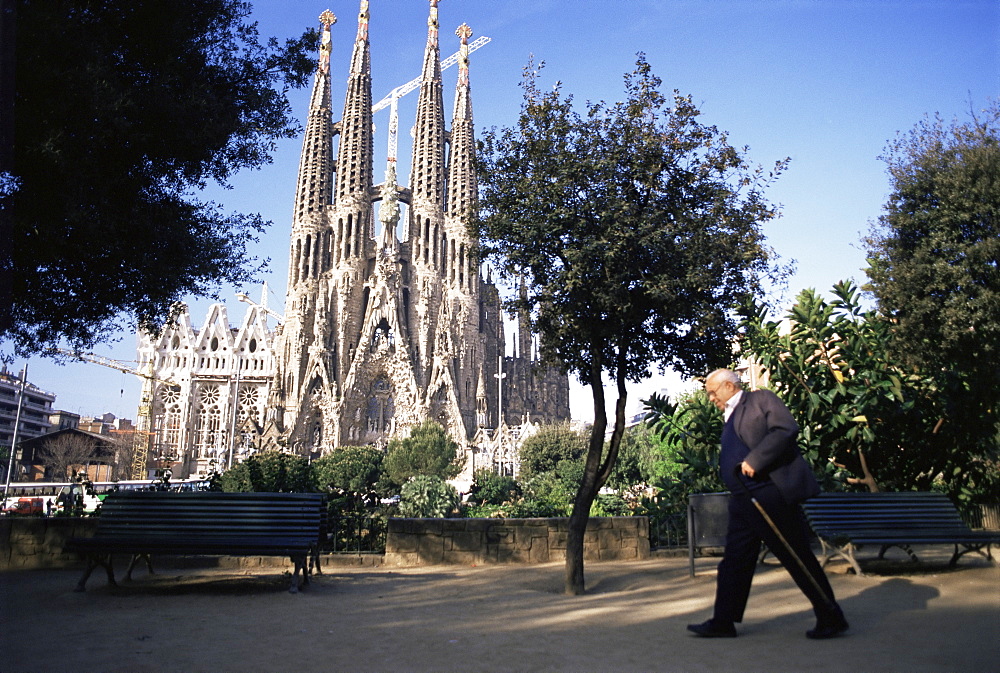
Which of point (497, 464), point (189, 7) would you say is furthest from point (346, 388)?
point (189, 7)

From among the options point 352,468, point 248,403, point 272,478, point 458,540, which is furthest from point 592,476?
point 248,403

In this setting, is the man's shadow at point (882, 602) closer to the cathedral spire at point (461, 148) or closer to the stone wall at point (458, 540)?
the stone wall at point (458, 540)

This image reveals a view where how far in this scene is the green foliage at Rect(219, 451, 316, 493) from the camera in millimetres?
9883

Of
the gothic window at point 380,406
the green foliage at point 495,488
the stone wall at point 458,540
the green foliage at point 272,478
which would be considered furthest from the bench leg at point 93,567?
the gothic window at point 380,406

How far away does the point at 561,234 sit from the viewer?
23.7 feet

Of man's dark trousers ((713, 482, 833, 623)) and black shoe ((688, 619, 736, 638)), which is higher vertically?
man's dark trousers ((713, 482, 833, 623))

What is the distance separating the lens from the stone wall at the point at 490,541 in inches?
334

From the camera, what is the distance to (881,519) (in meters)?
6.77

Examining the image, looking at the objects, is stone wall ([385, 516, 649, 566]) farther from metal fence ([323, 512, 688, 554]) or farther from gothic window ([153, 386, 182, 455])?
gothic window ([153, 386, 182, 455])

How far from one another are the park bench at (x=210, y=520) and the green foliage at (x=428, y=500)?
16.4ft

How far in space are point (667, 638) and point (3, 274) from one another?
6.21 m

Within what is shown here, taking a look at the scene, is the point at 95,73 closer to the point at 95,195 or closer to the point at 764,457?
the point at 95,195

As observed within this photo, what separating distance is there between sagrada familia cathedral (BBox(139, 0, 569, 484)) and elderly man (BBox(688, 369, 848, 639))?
154 feet

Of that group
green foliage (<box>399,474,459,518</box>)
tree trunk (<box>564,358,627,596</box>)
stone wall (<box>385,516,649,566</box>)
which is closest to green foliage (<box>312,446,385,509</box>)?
green foliage (<box>399,474,459,518</box>)
